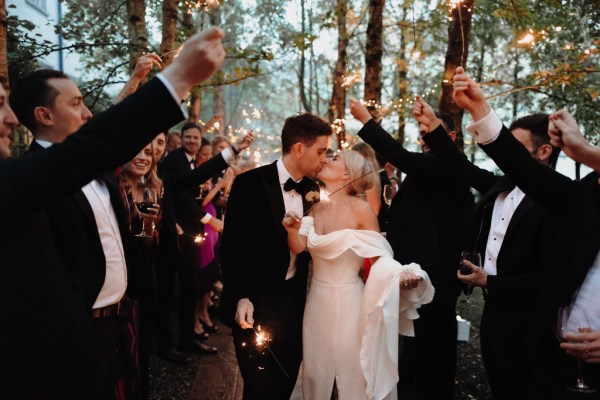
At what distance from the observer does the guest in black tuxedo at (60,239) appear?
1.32 meters

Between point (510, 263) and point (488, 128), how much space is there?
1198 mm

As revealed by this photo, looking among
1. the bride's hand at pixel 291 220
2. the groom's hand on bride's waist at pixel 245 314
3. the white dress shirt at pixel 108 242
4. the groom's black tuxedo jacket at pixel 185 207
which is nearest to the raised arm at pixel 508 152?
the bride's hand at pixel 291 220

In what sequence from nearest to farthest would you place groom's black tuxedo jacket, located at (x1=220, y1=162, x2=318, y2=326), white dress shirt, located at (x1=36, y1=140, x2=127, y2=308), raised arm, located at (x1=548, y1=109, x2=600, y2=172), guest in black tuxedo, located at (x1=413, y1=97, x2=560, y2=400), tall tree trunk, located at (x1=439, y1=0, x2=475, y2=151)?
raised arm, located at (x1=548, y1=109, x2=600, y2=172) → white dress shirt, located at (x1=36, y1=140, x2=127, y2=308) → guest in black tuxedo, located at (x1=413, y1=97, x2=560, y2=400) → groom's black tuxedo jacket, located at (x1=220, y1=162, x2=318, y2=326) → tall tree trunk, located at (x1=439, y1=0, x2=475, y2=151)

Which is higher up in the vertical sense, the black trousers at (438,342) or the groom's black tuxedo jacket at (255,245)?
the groom's black tuxedo jacket at (255,245)

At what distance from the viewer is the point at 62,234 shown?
1958mm

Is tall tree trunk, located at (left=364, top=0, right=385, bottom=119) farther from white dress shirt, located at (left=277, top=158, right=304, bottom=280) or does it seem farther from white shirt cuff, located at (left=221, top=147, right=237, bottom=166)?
white dress shirt, located at (left=277, top=158, right=304, bottom=280)

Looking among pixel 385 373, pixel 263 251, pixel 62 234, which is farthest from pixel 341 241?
pixel 62 234

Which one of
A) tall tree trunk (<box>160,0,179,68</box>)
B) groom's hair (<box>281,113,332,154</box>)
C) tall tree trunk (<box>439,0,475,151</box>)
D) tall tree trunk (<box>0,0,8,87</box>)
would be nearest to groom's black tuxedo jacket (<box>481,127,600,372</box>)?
groom's hair (<box>281,113,332,154</box>)

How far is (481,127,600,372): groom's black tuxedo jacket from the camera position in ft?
7.23

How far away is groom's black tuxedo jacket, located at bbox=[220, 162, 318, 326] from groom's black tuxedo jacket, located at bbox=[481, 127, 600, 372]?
1.65m

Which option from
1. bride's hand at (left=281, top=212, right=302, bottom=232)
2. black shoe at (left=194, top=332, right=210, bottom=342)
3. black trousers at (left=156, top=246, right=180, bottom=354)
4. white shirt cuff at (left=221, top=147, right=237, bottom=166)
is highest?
white shirt cuff at (left=221, top=147, right=237, bottom=166)

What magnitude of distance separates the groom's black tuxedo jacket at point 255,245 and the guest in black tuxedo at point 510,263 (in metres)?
1.32

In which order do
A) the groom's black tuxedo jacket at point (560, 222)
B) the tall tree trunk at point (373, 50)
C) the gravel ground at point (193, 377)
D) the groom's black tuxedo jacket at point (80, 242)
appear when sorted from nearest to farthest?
1. the groom's black tuxedo jacket at point (80, 242)
2. the groom's black tuxedo jacket at point (560, 222)
3. the gravel ground at point (193, 377)
4. the tall tree trunk at point (373, 50)

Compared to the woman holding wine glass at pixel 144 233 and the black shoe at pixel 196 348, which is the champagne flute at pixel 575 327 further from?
the black shoe at pixel 196 348
